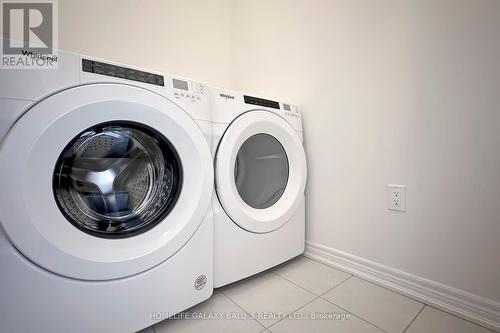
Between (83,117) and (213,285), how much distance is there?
633 millimetres

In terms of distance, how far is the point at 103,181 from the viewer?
2.13 feet

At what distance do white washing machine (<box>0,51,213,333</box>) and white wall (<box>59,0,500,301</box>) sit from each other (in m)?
0.59

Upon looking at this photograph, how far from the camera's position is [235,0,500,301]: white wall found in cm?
63

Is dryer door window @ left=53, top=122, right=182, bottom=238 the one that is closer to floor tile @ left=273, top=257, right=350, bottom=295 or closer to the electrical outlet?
floor tile @ left=273, top=257, right=350, bottom=295

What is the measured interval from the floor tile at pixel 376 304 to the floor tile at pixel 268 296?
0.37 ft

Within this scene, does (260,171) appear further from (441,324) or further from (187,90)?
(441,324)

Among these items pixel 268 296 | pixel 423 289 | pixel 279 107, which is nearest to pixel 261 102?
pixel 279 107

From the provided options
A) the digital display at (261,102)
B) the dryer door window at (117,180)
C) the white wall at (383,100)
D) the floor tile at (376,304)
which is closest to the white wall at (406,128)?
the white wall at (383,100)

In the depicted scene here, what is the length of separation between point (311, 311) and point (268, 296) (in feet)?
0.51

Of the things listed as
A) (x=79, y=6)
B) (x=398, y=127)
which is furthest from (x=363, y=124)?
(x=79, y=6)

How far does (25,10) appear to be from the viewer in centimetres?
90

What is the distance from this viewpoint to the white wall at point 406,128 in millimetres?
634

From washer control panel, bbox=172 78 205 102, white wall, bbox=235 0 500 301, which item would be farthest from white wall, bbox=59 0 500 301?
washer control panel, bbox=172 78 205 102

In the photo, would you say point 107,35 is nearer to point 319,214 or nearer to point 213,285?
point 213,285
